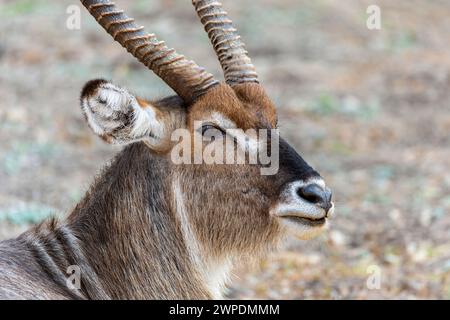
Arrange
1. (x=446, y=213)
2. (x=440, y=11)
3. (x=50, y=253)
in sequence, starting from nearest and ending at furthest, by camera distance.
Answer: (x=50, y=253), (x=446, y=213), (x=440, y=11)

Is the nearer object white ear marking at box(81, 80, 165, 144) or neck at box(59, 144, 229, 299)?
white ear marking at box(81, 80, 165, 144)

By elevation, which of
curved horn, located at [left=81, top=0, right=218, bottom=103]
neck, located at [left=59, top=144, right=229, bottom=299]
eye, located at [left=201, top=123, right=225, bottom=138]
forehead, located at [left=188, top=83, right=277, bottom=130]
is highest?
curved horn, located at [left=81, top=0, right=218, bottom=103]

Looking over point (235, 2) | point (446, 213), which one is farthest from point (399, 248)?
point (235, 2)

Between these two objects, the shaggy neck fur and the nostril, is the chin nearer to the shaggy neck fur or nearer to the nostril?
the nostril

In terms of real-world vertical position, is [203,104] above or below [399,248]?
above

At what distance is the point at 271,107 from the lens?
634 centimetres

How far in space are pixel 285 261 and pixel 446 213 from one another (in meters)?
2.78

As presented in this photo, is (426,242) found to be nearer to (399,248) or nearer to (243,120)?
(399,248)

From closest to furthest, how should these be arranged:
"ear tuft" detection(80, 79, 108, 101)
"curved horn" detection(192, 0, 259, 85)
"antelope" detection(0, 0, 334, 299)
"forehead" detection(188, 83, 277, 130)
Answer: "ear tuft" detection(80, 79, 108, 101) < "antelope" detection(0, 0, 334, 299) < "forehead" detection(188, 83, 277, 130) < "curved horn" detection(192, 0, 259, 85)

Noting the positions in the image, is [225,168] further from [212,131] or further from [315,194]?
[315,194]

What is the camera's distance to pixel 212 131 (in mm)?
6160

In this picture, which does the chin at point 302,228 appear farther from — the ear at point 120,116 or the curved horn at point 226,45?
the curved horn at point 226,45

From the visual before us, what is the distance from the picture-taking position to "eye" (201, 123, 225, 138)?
242 inches

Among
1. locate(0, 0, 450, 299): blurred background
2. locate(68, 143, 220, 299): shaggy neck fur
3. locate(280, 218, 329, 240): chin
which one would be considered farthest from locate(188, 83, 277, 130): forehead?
locate(0, 0, 450, 299): blurred background
